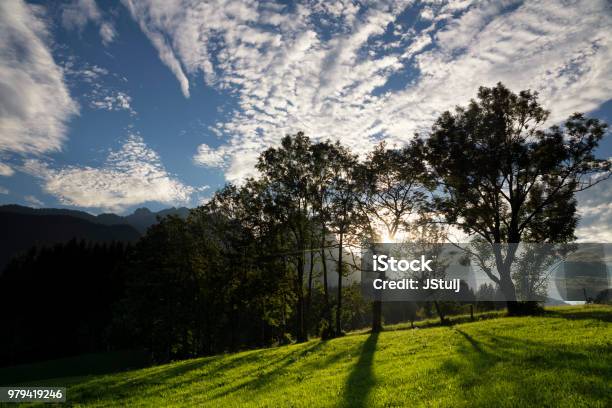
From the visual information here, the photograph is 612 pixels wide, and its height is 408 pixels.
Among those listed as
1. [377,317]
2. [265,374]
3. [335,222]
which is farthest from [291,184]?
[265,374]

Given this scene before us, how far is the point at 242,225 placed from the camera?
173ft

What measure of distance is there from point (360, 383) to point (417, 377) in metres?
2.21

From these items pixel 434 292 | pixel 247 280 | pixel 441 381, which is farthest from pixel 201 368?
pixel 434 292

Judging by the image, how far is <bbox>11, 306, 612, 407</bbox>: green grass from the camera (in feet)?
33.3

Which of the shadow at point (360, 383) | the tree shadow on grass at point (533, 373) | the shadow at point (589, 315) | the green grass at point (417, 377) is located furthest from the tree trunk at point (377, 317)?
the tree shadow on grass at point (533, 373)

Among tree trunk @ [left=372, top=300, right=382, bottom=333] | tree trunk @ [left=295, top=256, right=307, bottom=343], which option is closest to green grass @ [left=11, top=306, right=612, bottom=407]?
tree trunk @ [left=372, top=300, right=382, bottom=333]

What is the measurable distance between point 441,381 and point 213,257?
45.3 m

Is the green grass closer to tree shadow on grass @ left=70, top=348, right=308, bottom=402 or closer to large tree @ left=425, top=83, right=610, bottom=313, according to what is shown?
tree shadow on grass @ left=70, top=348, right=308, bottom=402

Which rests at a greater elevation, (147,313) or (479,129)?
(479,129)

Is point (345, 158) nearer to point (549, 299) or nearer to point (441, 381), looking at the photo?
point (441, 381)

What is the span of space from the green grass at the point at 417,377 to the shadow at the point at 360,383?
0.13 feet

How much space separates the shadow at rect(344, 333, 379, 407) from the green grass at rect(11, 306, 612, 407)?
4cm

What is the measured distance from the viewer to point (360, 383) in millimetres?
13938

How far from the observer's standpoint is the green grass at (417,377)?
10.2 m
